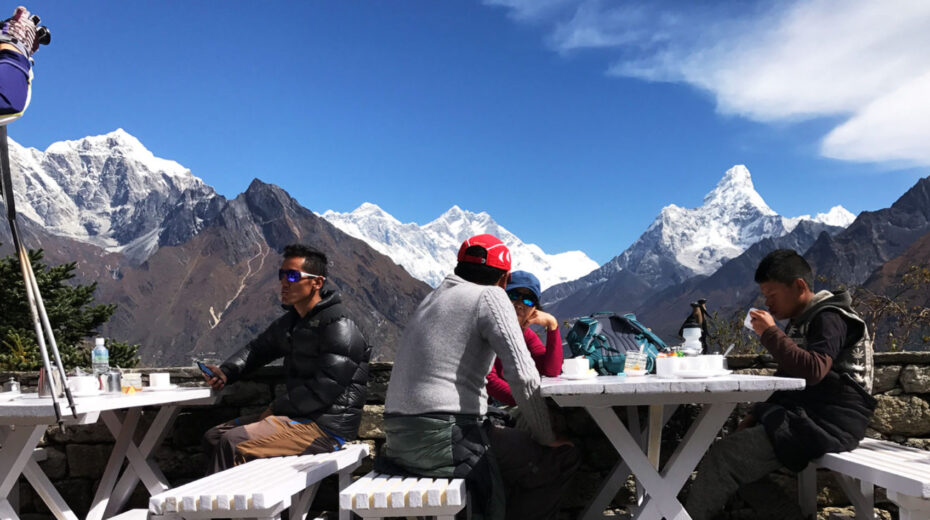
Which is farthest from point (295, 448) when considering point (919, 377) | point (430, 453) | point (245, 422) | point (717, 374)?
point (919, 377)

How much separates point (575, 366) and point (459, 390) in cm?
69

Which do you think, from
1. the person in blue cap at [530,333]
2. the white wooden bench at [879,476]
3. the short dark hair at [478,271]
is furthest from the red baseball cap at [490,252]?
the white wooden bench at [879,476]

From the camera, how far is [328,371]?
3.86m

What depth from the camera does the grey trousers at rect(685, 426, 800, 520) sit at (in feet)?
11.4

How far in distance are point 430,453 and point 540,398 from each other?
493 millimetres

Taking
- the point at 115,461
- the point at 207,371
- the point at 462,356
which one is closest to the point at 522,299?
the point at 462,356

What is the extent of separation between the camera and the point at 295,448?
384 cm

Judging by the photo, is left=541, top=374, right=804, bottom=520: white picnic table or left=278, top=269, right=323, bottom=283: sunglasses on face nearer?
left=541, top=374, right=804, bottom=520: white picnic table

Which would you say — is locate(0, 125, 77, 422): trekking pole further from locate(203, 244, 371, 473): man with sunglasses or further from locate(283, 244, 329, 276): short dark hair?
locate(283, 244, 329, 276): short dark hair

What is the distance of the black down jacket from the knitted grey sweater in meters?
0.78

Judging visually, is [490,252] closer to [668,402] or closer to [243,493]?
[668,402]

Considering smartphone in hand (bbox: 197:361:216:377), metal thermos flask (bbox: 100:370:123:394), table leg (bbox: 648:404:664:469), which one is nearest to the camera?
table leg (bbox: 648:404:664:469)

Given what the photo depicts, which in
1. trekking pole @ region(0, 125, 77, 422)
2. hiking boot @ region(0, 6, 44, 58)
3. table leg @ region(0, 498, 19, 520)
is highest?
hiking boot @ region(0, 6, 44, 58)

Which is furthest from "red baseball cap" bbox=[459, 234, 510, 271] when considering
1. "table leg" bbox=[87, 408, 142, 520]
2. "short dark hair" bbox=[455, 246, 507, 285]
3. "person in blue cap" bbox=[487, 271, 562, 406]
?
"table leg" bbox=[87, 408, 142, 520]
